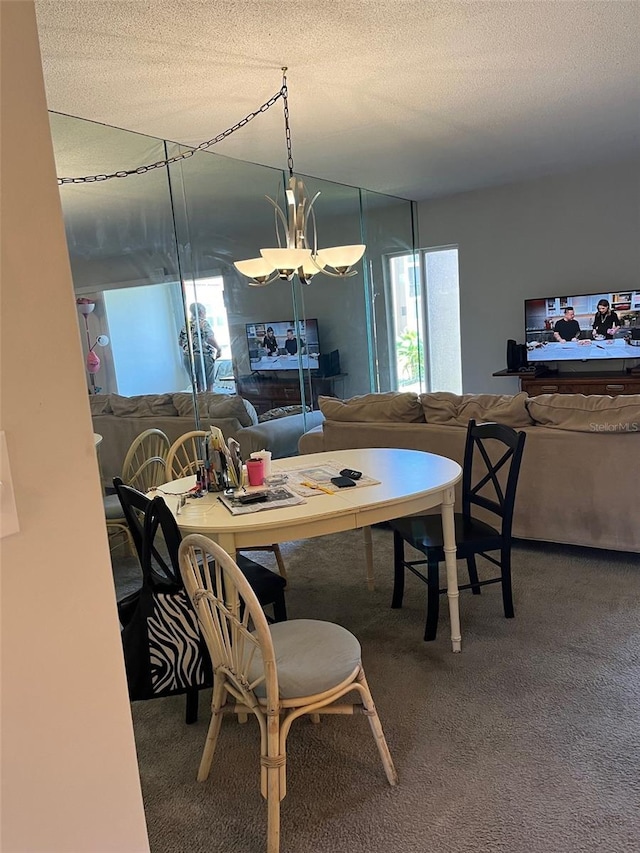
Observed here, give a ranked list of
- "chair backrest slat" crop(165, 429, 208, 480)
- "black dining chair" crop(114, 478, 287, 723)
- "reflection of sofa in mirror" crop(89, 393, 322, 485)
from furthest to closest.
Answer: "reflection of sofa in mirror" crop(89, 393, 322, 485), "chair backrest slat" crop(165, 429, 208, 480), "black dining chair" crop(114, 478, 287, 723)

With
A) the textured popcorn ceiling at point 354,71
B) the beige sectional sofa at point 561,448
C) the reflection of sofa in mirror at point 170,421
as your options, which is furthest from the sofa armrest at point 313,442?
the textured popcorn ceiling at point 354,71

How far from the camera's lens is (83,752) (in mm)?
868

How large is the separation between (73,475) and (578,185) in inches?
235

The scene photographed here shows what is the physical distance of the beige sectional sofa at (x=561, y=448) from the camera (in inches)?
116

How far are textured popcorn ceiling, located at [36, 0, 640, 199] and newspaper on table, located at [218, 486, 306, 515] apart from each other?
178 cm

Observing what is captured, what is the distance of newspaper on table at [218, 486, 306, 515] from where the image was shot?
2102 mm

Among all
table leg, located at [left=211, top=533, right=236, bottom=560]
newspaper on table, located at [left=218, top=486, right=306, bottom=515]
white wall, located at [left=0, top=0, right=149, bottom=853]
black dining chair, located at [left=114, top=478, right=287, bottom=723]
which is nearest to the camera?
white wall, located at [left=0, top=0, right=149, bottom=853]

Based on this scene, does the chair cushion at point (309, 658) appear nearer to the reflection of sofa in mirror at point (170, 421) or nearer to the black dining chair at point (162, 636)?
the black dining chair at point (162, 636)

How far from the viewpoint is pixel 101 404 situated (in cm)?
379

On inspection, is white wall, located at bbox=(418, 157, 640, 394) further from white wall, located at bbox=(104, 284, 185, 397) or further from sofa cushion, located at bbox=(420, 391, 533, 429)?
white wall, located at bbox=(104, 284, 185, 397)

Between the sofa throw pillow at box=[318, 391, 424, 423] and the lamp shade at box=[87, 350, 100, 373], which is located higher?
the lamp shade at box=[87, 350, 100, 373]

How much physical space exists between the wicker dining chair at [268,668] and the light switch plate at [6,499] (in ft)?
2.31

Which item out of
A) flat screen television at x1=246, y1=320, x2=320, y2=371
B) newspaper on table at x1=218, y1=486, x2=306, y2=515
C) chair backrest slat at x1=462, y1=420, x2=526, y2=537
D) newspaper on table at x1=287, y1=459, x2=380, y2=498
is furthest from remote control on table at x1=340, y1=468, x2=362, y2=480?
flat screen television at x1=246, y1=320, x2=320, y2=371

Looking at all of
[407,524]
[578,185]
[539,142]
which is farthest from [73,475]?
[578,185]
